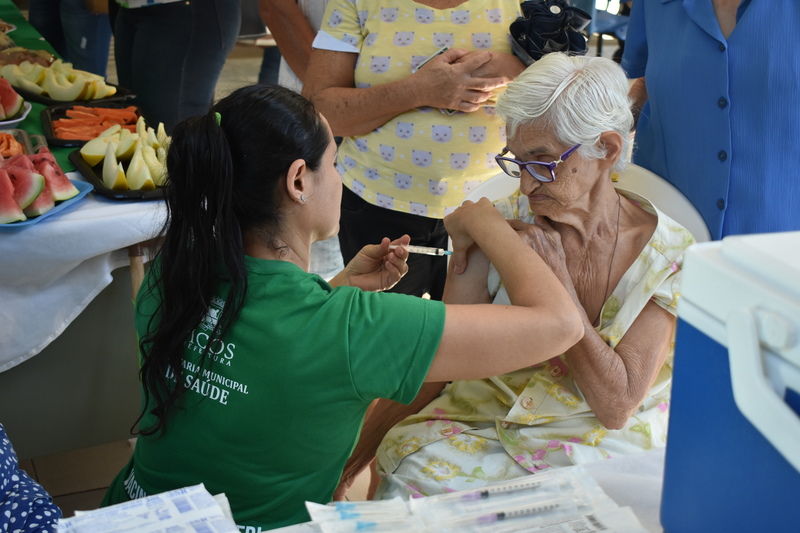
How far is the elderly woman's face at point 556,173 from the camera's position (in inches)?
60.0

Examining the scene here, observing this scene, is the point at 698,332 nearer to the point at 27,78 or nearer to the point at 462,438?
the point at 462,438

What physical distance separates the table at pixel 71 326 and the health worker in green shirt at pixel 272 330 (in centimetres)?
67

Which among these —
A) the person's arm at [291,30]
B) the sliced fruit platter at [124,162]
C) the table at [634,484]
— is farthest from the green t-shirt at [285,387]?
the person's arm at [291,30]

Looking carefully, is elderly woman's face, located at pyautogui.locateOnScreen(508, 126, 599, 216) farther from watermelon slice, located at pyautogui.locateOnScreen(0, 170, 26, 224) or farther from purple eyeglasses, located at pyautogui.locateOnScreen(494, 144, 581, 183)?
watermelon slice, located at pyautogui.locateOnScreen(0, 170, 26, 224)

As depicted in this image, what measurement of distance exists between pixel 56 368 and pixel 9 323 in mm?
216

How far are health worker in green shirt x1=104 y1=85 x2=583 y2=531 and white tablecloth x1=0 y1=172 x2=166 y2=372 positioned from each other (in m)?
0.65

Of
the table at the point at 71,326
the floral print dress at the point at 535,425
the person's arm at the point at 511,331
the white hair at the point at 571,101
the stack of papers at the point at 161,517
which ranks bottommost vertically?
the table at the point at 71,326

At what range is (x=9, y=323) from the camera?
1961mm

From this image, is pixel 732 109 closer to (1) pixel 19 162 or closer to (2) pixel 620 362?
(2) pixel 620 362

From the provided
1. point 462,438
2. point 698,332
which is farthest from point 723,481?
point 462,438

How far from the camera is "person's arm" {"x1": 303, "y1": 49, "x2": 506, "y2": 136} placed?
196 centimetres

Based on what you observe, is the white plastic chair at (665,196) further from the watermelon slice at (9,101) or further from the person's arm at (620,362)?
the watermelon slice at (9,101)

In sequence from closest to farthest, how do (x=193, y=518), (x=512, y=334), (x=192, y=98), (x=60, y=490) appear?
(x=193, y=518) → (x=512, y=334) → (x=60, y=490) → (x=192, y=98)

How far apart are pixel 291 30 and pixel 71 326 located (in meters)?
1.21
